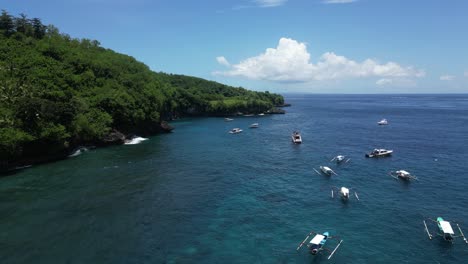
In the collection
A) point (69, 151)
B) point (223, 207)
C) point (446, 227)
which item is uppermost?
point (69, 151)

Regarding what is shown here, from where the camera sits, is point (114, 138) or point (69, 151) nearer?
point (69, 151)

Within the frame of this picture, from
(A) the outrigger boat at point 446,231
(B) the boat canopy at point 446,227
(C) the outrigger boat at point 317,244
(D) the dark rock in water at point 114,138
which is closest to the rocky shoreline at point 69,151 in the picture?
(D) the dark rock in water at point 114,138

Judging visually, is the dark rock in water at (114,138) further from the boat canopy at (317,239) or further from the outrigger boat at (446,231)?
the outrigger boat at (446,231)

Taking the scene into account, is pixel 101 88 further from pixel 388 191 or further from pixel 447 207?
pixel 447 207

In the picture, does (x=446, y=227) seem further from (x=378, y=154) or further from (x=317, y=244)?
(x=378, y=154)

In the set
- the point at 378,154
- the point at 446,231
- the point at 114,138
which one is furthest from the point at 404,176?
the point at 114,138
